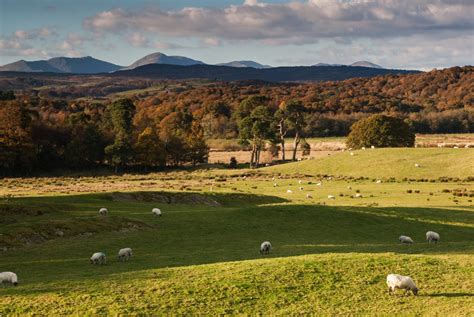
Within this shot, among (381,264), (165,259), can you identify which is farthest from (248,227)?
(381,264)

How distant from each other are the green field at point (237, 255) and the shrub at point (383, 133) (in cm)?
5675

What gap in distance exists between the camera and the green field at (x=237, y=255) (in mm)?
18562

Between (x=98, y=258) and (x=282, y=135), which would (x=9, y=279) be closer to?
(x=98, y=258)

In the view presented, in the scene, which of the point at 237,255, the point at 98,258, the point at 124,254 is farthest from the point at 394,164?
the point at 98,258

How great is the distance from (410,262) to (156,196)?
37.0 m

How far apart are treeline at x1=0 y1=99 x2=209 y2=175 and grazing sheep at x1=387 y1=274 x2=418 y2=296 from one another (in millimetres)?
98308

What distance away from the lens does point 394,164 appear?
88375mm

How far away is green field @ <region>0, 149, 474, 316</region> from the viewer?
1856 cm

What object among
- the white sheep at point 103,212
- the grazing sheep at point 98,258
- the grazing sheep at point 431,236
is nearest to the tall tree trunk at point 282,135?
the white sheep at point 103,212

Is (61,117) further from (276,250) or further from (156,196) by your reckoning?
(276,250)

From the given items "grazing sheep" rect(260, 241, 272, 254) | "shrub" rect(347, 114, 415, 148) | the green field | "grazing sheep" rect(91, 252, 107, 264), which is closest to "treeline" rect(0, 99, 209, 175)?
"shrub" rect(347, 114, 415, 148)

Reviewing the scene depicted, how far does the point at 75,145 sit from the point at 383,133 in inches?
2770

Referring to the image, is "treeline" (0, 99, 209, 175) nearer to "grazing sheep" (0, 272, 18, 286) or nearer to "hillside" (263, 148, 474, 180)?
"hillside" (263, 148, 474, 180)

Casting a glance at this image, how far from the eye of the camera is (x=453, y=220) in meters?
43.5
